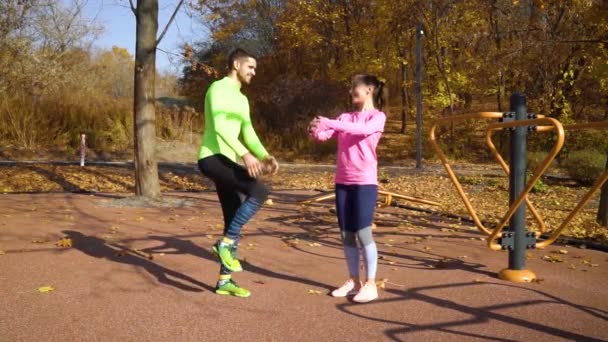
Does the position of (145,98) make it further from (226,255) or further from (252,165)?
(252,165)

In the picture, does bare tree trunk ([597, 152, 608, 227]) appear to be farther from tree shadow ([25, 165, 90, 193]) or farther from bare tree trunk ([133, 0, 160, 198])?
tree shadow ([25, 165, 90, 193])

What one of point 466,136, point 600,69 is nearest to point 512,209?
point 600,69

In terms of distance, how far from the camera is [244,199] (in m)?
4.20

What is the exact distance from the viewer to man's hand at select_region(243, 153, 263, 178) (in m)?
3.89

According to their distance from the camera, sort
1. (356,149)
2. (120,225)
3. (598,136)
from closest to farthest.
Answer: (356,149) < (120,225) < (598,136)

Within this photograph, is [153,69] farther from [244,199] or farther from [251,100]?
[251,100]

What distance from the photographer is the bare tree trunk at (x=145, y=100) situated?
9828 mm

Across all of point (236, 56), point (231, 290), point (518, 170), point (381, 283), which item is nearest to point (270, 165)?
point (236, 56)

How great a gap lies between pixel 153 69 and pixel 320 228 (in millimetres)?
4232

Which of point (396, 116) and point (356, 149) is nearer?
point (356, 149)

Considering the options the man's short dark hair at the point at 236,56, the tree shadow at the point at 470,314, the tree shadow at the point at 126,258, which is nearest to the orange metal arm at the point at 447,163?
the tree shadow at the point at 470,314

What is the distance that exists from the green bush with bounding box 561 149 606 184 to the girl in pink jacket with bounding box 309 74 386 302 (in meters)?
12.2

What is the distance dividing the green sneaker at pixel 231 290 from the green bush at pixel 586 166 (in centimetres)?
1280

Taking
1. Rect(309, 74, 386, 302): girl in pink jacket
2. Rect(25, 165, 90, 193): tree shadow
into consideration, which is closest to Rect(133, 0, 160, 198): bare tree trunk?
Rect(25, 165, 90, 193): tree shadow
